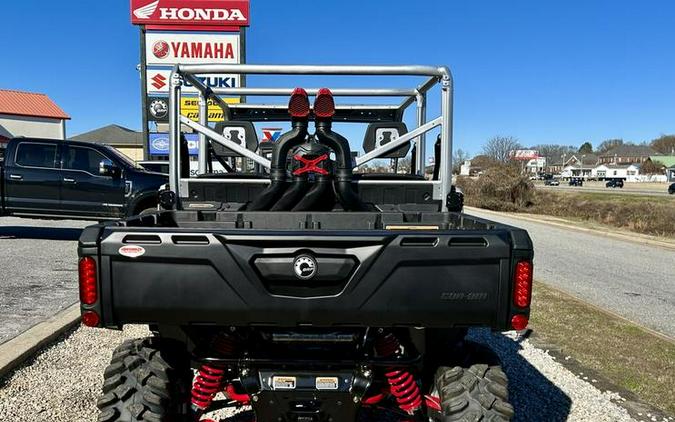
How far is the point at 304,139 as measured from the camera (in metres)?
3.53

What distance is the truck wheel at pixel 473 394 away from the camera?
2.55 meters

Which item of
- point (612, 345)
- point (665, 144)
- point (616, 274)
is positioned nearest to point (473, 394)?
point (612, 345)

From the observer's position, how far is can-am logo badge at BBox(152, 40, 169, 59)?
13633mm

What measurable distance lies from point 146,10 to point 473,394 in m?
13.6

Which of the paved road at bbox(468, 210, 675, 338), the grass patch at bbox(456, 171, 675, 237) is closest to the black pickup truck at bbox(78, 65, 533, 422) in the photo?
the paved road at bbox(468, 210, 675, 338)

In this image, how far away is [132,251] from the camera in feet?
7.61

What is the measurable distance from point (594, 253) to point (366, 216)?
12.2 meters

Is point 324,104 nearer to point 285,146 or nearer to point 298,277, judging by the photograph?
point 285,146

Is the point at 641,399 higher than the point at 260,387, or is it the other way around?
the point at 260,387

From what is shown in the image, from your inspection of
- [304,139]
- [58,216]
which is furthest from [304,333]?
[58,216]

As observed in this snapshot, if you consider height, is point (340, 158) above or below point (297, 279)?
above

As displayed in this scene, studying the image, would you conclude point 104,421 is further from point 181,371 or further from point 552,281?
point 552,281

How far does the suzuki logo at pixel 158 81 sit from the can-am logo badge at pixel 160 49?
525 mm

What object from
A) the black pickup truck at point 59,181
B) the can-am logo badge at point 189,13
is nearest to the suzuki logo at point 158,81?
the can-am logo badge at point 189,13
